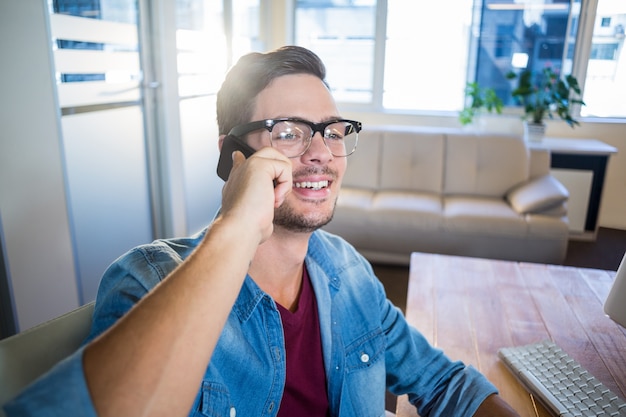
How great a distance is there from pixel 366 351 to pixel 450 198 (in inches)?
105

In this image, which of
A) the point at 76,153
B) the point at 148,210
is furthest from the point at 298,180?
the point at 148,210

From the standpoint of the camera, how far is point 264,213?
650 mm

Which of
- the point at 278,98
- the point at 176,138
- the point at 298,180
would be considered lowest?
the point at 176,138

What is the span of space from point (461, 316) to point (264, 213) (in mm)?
931

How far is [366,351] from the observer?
107cm

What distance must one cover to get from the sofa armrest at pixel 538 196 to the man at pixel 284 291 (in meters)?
2.34

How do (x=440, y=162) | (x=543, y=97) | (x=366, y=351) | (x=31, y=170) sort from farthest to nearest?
1. (x=543, y=97)
2. (x=440, y=162)
3. (x=31, y=170)
4. (x=366, y=351)

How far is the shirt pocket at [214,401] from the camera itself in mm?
769

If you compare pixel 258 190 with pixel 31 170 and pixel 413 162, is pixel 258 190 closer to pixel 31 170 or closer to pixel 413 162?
pixel 31 170

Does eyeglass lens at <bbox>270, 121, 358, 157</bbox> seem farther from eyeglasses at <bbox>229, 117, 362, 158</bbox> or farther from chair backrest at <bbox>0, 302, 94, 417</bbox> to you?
chair backrest at <bbox>0, 302, 94, 417</bbox>

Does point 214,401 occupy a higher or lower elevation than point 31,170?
lower

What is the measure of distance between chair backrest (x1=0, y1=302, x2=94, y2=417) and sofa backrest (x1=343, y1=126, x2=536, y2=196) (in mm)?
3091

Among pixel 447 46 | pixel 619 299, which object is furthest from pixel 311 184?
pixel 447 46

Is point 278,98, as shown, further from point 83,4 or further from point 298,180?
point 83,4
